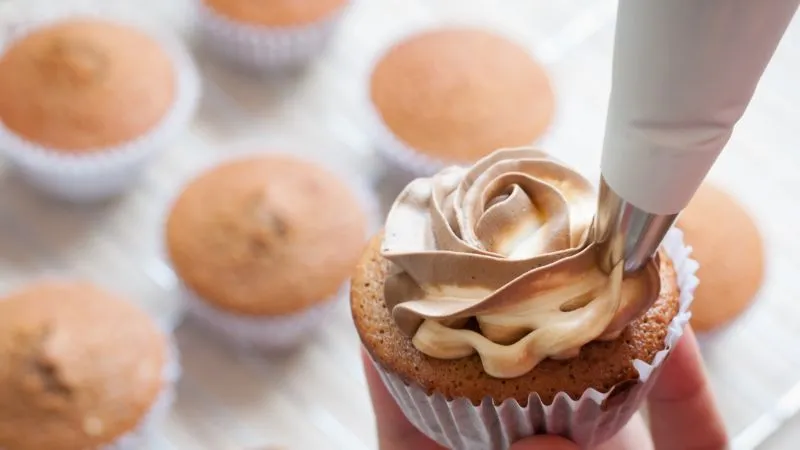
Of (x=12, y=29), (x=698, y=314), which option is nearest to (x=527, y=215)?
(x=698, y=314)

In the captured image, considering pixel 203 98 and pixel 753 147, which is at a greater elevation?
pixel 203 98

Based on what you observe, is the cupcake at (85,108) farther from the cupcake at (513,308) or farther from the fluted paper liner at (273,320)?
the cupcake at (513,308)

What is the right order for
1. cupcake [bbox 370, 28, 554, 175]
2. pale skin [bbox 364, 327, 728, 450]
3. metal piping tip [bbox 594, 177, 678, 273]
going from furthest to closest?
cupcake [bbox 370, 28, 554, 175]
pale skin [bbox 364, 327, 728, 450]
metal piping tip [bbox 594, 177, 678, 273]

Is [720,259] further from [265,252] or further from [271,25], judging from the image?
[271,25]

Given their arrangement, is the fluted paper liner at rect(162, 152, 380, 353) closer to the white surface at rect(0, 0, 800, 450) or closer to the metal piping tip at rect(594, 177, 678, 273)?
the white surface at rect(0, 0, 800, 450)

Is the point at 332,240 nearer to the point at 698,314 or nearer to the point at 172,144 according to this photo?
the point at 172,144

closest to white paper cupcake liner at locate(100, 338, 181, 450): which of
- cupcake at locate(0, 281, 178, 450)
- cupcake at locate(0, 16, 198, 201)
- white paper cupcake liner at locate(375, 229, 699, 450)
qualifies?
cupcake at locate(0, 281, 178, 450)

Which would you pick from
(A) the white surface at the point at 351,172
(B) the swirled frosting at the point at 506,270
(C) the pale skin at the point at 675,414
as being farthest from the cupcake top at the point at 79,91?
(B) the swirled frosting at the point at 506,270
